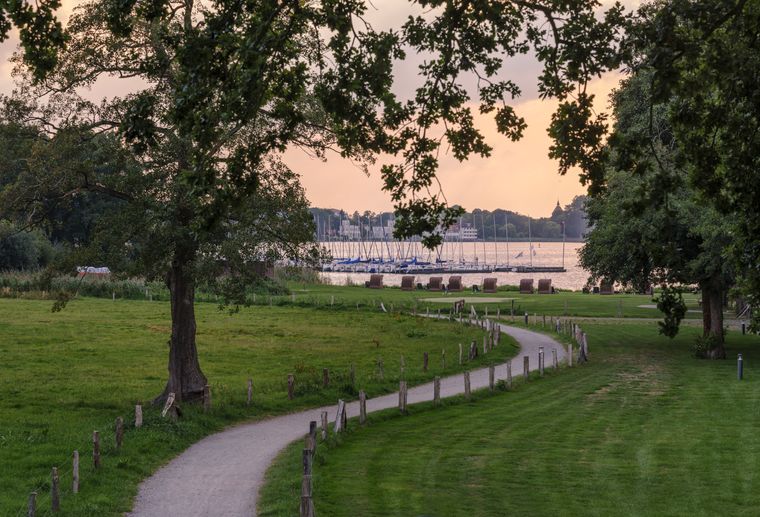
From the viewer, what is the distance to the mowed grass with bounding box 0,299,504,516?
81.5 ft

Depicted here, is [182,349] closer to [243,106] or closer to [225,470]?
[225,470]

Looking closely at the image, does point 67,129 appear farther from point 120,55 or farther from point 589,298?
point 589,298

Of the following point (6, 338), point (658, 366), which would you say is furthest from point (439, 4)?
point (6, 338)

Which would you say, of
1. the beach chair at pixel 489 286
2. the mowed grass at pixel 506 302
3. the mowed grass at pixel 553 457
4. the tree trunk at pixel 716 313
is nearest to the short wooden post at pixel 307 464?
the mowed grass at pixel 553 457

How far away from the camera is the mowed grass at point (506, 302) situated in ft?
271

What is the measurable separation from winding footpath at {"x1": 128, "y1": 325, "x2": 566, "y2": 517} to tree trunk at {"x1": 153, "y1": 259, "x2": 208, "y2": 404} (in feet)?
12.2

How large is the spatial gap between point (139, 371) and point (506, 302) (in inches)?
2117

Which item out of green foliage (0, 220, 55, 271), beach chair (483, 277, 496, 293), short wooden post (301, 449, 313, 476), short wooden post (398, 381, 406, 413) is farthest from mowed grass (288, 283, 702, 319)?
short wooden post (301, 449, 313, 476)

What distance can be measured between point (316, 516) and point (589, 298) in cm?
8369

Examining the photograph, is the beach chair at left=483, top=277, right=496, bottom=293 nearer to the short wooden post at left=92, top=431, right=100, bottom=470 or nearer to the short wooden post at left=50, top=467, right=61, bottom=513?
the short wooden post at left=92, top=431, right=100, bottom=470

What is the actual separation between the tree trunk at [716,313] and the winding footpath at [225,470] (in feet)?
66.2

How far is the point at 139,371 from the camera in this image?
43.7 m

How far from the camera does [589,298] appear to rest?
101 m

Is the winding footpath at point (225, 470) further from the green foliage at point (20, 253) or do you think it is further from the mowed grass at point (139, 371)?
the green foliage at point (20, 253)
